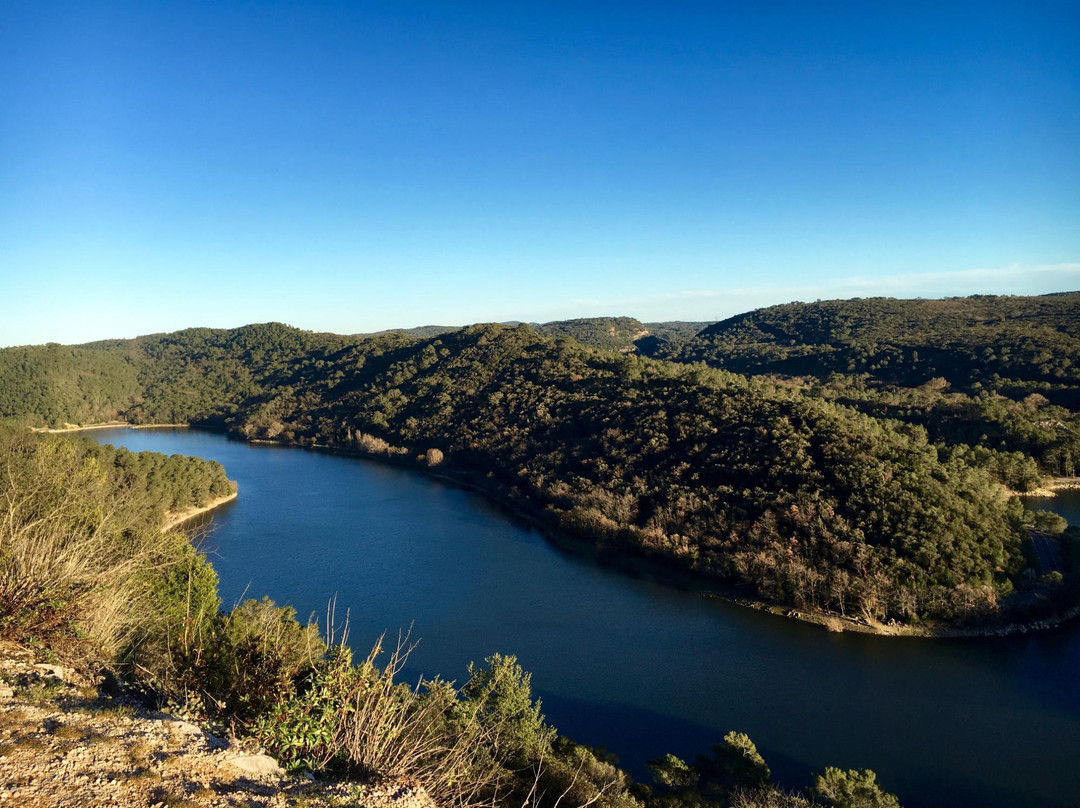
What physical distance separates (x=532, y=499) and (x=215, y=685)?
37.1 metres

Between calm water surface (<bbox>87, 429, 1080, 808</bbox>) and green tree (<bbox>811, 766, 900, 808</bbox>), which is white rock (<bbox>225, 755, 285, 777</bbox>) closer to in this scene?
green tree (<bbox>811, 766, 900, 808</bbox>)

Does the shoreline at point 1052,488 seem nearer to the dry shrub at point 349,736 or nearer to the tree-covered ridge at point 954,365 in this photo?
the tree-covered ridge at point 954,365

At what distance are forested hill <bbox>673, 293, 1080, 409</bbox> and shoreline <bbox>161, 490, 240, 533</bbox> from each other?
67801 mm

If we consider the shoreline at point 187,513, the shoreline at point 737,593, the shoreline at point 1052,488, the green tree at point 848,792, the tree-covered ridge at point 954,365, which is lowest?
the shoreline at point 1052,488

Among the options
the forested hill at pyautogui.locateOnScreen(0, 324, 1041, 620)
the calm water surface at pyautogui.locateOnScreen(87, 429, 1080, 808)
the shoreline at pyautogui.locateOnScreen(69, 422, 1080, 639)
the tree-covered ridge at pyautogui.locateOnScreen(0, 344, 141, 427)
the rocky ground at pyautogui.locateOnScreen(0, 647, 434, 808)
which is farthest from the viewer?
the tree-covered ridge at pyautogui.locateOnScreen(0, 344, 141, 427)

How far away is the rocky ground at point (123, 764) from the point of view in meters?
5.05

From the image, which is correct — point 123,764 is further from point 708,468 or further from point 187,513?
point 187,513

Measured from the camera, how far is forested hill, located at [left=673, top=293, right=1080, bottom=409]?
58.0 meters

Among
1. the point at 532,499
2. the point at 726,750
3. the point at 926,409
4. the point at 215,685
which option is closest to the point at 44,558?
the point at 215,685

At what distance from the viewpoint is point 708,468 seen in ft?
119

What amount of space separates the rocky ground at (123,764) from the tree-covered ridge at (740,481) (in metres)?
25.9

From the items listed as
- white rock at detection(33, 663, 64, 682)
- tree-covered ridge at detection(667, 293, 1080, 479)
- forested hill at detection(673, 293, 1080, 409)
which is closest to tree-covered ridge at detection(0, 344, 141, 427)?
white rock at detection(33, 663, 64, 682)

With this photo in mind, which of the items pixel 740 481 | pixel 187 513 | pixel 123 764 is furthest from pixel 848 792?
pixel 187 513

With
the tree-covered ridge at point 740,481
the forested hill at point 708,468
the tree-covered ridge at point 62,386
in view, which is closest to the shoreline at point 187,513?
the forested hill at point 708,468
